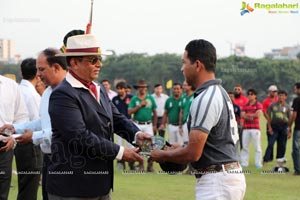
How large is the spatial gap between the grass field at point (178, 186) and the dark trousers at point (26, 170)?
8.15ft

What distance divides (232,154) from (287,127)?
1129 centimetres

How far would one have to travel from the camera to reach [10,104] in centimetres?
668

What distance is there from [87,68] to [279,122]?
11.5 meters

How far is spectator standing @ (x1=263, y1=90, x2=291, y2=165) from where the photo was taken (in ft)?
49.6

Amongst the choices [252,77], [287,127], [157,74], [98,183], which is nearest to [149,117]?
[287,127]

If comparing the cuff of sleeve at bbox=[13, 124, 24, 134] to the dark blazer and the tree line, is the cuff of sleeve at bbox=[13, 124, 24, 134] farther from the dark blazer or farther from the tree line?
the tree line

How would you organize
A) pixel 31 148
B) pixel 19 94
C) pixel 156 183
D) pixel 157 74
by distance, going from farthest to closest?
pixel 157 74, pixel 156 183, pixel 31 148, pixel 19 94

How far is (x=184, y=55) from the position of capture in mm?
4535

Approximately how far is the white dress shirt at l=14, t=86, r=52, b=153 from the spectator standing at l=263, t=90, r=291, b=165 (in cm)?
1017

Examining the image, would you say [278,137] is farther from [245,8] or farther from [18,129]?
[18,129]

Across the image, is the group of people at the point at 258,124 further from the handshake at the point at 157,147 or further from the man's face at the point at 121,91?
the handshake at the point at 157,147

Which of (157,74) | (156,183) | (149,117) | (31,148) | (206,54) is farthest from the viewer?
(157,74)

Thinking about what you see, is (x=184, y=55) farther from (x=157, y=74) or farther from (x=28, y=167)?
(x=157, y=74)

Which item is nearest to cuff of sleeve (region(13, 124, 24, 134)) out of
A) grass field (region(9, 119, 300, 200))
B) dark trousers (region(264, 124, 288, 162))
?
grass field (region(9, 119, 300, 200))
